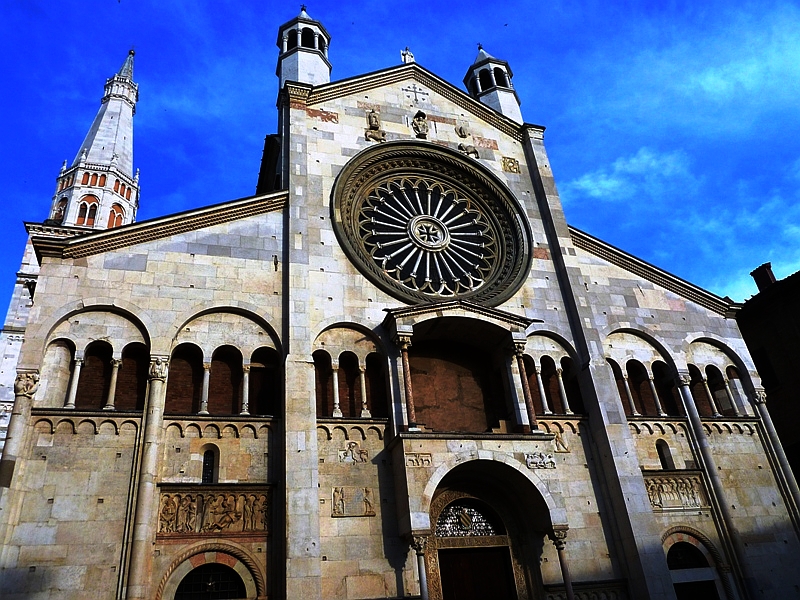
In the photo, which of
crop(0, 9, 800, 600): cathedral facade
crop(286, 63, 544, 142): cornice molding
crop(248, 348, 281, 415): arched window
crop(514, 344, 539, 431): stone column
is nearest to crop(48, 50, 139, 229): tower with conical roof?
crop(286, 63, 544, 142): cornice molding

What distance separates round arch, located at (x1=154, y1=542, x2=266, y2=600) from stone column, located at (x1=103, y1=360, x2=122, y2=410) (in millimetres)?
3573

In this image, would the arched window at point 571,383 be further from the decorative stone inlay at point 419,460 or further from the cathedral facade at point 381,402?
the decorative stone inlay at point 419,460

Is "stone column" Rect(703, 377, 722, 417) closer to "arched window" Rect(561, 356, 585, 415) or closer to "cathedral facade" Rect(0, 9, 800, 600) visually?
"cathedral facade" Rect(0, 9, 800, 600)

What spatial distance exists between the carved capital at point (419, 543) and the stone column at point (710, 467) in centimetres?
862

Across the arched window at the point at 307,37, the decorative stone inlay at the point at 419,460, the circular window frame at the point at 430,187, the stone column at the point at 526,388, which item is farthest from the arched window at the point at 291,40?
the decorative stone inlay at the point at 419,460

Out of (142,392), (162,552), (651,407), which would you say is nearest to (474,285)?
(651,407)

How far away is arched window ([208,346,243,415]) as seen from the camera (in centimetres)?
1480

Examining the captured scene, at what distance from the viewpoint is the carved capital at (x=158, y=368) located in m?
14.1

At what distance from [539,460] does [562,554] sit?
214 centimetres

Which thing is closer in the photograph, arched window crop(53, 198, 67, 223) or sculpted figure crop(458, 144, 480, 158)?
sculpted figure crop(458, 144, 480, 158)

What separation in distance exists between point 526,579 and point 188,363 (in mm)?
9691

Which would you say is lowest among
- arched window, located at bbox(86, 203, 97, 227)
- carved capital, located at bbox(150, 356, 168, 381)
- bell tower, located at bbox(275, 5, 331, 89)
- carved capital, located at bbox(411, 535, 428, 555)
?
carved capital, located at bbox(411, 535, 428, 555)

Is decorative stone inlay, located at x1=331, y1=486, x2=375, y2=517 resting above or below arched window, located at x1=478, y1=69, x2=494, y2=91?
below

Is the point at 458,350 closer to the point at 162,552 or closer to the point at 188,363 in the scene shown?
the point at 188,363
